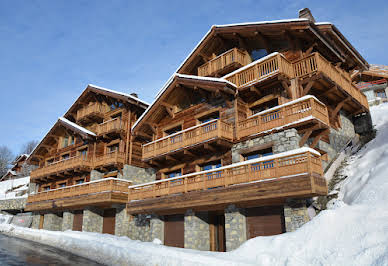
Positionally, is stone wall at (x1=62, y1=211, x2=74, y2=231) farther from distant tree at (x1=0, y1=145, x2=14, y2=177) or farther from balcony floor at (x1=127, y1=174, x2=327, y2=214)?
distant tree at (x1=0, y1=145, x2=14, y2=177)

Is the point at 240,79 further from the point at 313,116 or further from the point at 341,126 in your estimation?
the point at 341,126

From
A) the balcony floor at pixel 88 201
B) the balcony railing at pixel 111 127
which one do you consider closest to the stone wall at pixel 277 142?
the balcony floor at pixel 88 201

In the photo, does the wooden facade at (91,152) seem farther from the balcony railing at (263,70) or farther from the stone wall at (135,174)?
the balcony railing at (263,70)

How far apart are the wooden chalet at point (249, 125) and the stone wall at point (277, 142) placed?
0.16 feet

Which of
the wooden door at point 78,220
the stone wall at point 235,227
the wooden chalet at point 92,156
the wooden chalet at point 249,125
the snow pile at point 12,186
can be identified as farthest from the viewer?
the snow pile at point 12,186

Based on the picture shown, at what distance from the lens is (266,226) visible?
1412cm

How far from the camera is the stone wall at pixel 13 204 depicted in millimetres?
35281

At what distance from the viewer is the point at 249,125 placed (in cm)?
1576

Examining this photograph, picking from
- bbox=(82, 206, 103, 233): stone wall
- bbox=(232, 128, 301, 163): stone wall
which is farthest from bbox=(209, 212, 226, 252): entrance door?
bbox=(82, 206, 103, 233): stone wall

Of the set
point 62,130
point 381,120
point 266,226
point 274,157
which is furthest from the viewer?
point 62,130

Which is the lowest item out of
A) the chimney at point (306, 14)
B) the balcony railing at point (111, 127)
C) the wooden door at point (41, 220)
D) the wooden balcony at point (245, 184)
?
the wooden door at point (41, 220)

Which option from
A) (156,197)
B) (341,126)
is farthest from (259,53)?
(156,197)

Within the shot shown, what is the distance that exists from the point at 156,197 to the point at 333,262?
11042 millimetres

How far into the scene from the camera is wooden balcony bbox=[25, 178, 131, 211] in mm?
21969
